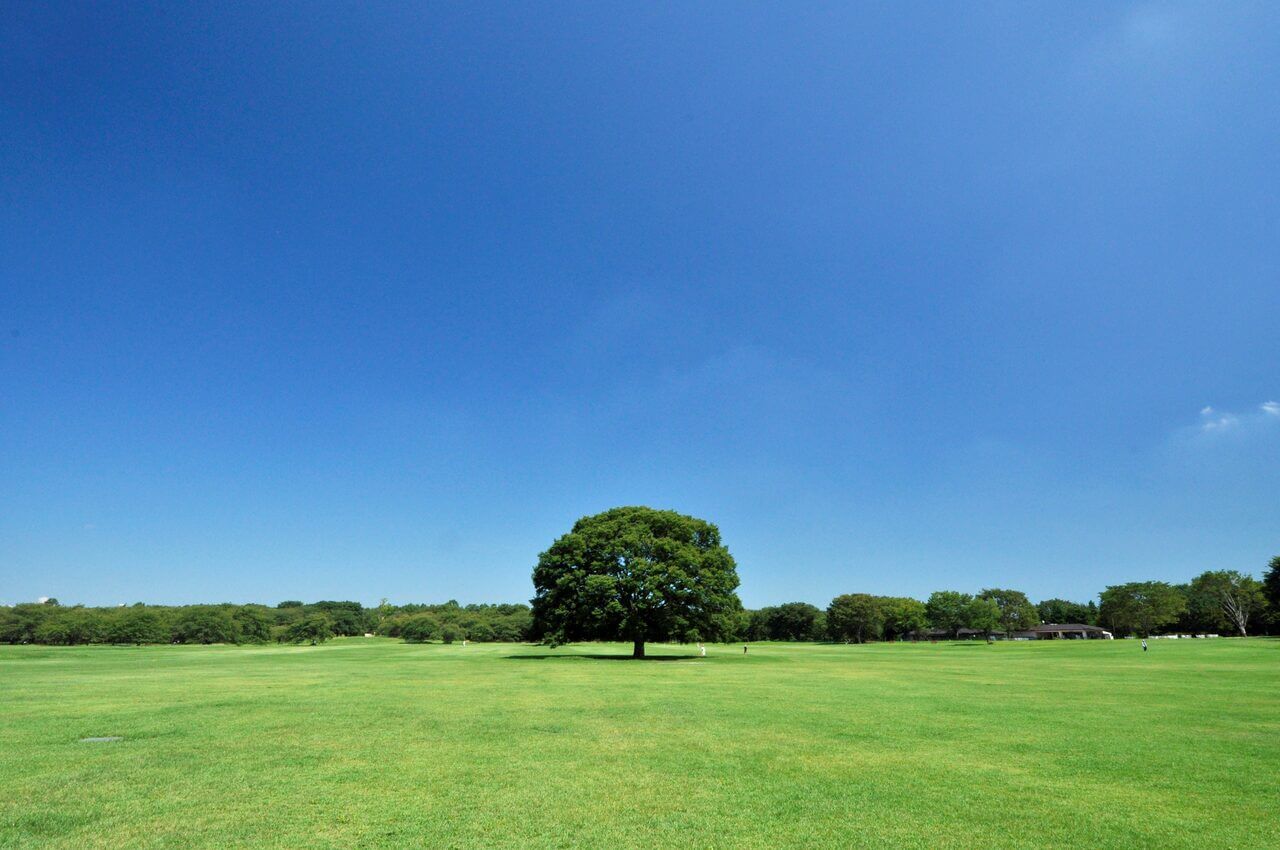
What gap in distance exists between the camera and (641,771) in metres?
12.1

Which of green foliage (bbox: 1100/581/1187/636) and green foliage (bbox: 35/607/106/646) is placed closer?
green foliage (bbox: 35/607/106/646)

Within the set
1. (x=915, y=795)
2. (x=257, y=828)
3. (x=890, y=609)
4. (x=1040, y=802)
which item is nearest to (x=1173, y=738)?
(x=1040, y=802)

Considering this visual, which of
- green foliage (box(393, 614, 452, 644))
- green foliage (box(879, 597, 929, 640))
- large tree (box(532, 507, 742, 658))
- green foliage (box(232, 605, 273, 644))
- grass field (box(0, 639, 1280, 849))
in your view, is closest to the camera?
grass field (box(0, 639, 1280, 849))

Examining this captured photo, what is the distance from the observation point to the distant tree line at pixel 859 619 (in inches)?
4560

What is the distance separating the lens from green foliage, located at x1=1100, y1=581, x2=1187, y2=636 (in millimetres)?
132000

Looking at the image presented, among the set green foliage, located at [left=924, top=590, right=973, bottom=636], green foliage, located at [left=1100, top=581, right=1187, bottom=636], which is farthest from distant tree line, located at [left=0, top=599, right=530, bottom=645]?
green foliage, located at [left=1100, top=581, right=1187, bottom=636]

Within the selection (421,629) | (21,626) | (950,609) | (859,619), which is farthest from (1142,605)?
(21,626)

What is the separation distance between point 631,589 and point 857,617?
119878 mm

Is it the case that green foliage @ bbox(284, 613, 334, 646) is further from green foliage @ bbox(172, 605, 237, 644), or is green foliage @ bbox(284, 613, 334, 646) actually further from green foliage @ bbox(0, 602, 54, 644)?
green foliage @ bbox(0, 602, 54, 644)

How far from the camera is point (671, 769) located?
12.2 m

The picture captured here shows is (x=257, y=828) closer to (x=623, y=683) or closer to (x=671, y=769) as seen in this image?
(x=671, y=769)

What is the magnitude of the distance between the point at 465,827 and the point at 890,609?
170m

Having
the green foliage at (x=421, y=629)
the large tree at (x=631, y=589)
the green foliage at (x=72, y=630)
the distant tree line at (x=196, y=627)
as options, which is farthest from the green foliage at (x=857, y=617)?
the green foliage at (x=72, y=630)

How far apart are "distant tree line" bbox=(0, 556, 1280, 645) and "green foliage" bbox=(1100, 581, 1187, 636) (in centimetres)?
18
